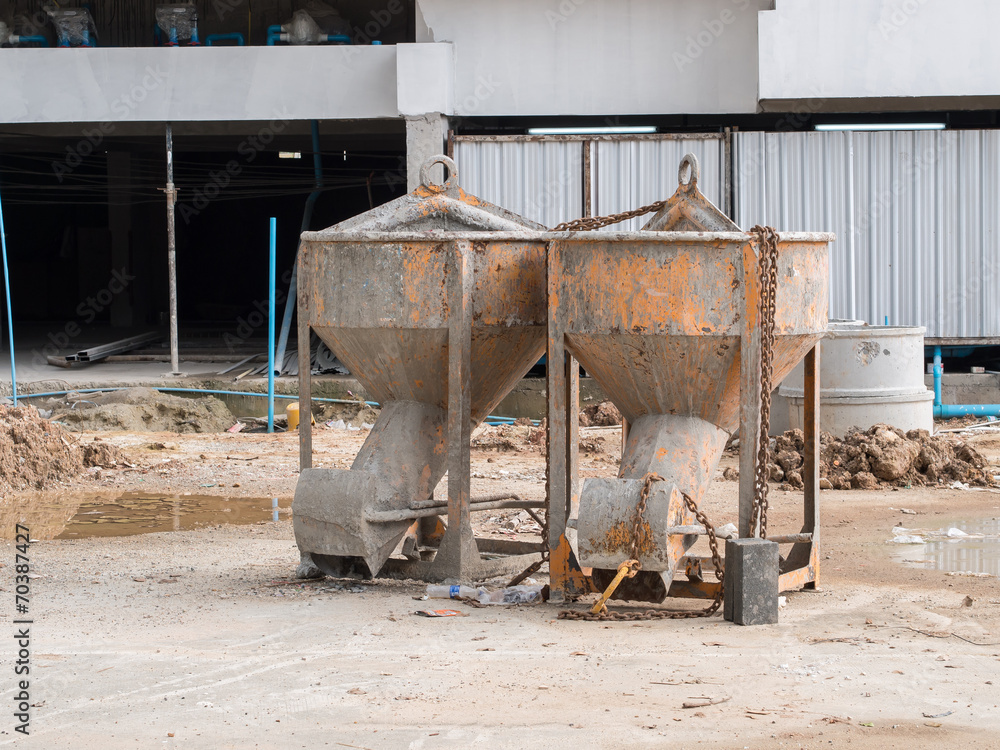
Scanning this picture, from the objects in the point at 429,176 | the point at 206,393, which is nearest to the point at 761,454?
the point at 429,176

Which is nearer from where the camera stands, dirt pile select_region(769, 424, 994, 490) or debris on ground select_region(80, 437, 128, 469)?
dirt pile select_region(769, 424, 994, 490)

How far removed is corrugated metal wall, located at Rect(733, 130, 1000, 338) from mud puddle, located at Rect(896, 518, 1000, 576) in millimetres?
6280

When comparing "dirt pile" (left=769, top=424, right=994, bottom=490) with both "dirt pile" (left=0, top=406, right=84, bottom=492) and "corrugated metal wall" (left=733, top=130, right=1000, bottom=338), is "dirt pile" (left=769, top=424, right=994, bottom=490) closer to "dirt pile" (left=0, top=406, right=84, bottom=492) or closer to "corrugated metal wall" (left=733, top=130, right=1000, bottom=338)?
"corrugated metal wall" (left=733, top=130, right=1000, bottom=338)

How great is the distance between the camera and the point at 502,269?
609cm

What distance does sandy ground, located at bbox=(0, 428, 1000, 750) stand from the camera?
376 centimetres

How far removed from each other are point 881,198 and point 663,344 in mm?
9731

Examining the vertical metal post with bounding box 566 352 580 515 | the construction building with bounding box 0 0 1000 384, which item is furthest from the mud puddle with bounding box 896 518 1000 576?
the construction building with bounding box 0 0 1000 384

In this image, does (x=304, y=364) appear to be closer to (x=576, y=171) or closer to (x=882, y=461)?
(x=882, y=461)

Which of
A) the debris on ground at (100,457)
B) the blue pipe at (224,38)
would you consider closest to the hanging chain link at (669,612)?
the debris on ground at (100,457)

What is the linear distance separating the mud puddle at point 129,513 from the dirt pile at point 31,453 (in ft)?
1.33

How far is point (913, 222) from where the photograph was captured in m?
14.0

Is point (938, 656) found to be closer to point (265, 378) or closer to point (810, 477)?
point (810, 477)

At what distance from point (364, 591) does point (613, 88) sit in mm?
9682

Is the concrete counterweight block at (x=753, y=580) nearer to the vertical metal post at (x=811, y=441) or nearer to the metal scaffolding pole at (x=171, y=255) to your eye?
the vertical metal post at (x=811, y=441)
